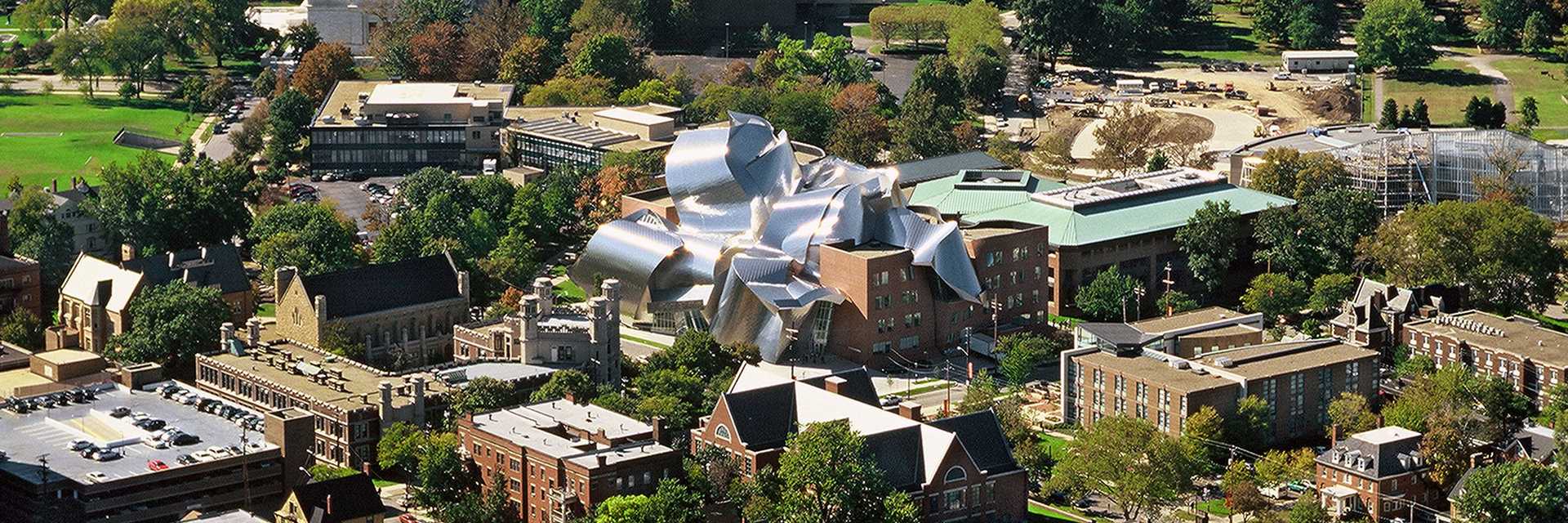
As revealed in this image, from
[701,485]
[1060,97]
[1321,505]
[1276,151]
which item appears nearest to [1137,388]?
[1321,505]

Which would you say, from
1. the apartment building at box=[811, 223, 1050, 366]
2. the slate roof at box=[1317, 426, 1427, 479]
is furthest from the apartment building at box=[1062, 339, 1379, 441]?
the apartment building at box=[811, 223, 1050, 366]

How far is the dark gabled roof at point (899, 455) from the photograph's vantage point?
348ft

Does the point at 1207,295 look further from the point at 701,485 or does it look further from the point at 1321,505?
the point at 701,485

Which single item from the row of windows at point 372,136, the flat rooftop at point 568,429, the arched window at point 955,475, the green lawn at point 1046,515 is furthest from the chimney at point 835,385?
the row of windows at point 372,136

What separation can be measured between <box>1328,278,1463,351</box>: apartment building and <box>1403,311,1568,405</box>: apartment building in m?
0.79

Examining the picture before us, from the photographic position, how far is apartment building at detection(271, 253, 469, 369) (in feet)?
422

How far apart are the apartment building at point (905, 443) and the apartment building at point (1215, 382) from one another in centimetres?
1017

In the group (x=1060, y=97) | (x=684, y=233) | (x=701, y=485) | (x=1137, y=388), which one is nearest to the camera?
(x=701, y=485)

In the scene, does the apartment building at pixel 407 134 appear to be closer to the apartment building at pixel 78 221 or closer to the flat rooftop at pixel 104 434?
the apartment building at pixel 78 221

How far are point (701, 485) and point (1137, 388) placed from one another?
22.6 metres

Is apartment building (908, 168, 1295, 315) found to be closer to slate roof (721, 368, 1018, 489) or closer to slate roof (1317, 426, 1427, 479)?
slate roof (1317, 426, 1427, 479)

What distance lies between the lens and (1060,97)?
19888 cm

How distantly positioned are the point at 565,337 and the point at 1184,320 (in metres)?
27.2

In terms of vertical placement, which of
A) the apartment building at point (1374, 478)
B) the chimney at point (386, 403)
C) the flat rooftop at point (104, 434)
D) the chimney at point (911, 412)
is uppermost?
the chimney at point (911, 412)
